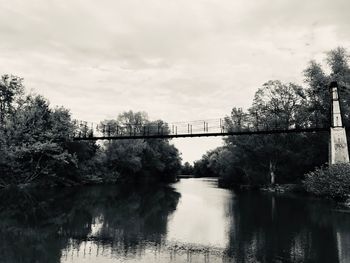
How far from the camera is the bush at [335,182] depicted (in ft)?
90.7

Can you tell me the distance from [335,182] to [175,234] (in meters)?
17.1

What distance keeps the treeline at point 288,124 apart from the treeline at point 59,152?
15.3m

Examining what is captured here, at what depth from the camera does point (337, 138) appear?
101 feet

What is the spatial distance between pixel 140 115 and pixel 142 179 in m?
13.1

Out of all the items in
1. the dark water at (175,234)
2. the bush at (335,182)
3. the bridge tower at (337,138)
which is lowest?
the dark water at (175,234)

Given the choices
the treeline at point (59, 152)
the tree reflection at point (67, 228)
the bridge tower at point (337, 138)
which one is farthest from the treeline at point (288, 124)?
the tree reflection at point (67, 228)

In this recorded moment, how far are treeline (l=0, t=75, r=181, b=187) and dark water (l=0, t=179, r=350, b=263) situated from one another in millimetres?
12286

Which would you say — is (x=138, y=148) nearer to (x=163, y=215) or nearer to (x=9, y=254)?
(x=163, y=215)

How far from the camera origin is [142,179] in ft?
240

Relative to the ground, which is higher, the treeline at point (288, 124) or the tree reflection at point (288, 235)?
the treeline at point (288, 124)

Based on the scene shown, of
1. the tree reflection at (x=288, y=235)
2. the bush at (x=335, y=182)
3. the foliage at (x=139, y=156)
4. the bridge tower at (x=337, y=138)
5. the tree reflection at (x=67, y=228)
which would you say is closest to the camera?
the tree reflection at (x=288, y=235)

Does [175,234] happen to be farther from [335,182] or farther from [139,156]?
[139,156]

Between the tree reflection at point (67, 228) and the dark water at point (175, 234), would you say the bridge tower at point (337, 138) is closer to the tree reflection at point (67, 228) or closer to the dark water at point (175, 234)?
the dark water at point (175, 234)

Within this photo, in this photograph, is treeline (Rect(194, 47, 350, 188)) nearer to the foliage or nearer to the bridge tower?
the bridge tower
